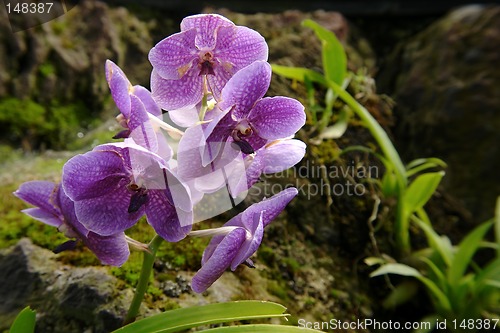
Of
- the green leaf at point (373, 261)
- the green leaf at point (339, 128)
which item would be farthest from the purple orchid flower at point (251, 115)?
the green leaf at point (339, 128)

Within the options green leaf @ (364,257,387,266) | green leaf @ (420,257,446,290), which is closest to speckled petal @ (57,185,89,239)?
green leaf @ (364,257,387,266)

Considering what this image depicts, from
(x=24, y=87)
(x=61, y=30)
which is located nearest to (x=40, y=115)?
(x=24, y=87)

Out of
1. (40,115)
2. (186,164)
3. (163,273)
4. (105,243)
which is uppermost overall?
(186,164)

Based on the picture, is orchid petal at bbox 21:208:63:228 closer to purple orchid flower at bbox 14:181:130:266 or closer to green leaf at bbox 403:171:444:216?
purple orchid flower at bbox 14:181:130:266

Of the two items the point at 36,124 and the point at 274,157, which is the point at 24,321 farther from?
the point at 36,124

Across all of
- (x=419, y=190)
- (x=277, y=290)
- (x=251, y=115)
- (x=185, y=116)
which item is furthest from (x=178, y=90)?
(x=419, y=190)

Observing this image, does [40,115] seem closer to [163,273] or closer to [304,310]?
[163,273]

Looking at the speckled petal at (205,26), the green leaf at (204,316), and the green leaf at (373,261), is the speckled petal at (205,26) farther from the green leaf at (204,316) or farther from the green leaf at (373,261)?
the green leaf at (373,261)

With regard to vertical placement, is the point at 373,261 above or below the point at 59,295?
below
